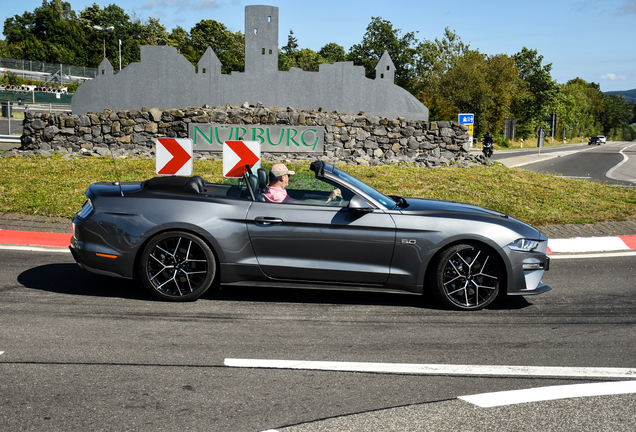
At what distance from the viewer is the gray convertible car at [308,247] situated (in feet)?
18.4

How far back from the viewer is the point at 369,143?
64.5 feet

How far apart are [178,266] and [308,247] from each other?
1261 mm

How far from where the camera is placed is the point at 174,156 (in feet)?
27.9

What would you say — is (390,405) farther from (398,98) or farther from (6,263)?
(398,98)

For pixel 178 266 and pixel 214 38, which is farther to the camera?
pixel 214 38

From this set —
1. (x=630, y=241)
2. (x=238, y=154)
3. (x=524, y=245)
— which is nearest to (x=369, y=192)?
(x=524, y=245)

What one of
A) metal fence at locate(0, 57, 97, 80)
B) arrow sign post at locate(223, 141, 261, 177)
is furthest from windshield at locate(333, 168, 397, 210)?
metal fence at locate(0, 57, 97, 80)

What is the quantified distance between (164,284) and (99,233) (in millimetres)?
808

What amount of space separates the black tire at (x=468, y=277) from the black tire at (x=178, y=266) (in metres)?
2.20

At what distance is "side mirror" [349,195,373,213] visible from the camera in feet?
18.4

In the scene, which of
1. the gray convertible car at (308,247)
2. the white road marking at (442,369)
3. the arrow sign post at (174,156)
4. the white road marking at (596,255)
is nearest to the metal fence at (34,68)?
the arrow sign post at (174,156)

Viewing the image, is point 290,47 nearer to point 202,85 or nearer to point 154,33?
point 154,33

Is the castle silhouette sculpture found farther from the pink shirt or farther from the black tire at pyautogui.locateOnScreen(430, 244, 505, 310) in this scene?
the black tire at pyautogui.locateOnScreen(430, 244, 505, 310)

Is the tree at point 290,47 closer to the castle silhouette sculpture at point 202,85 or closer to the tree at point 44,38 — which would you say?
the tree at point 44,38
